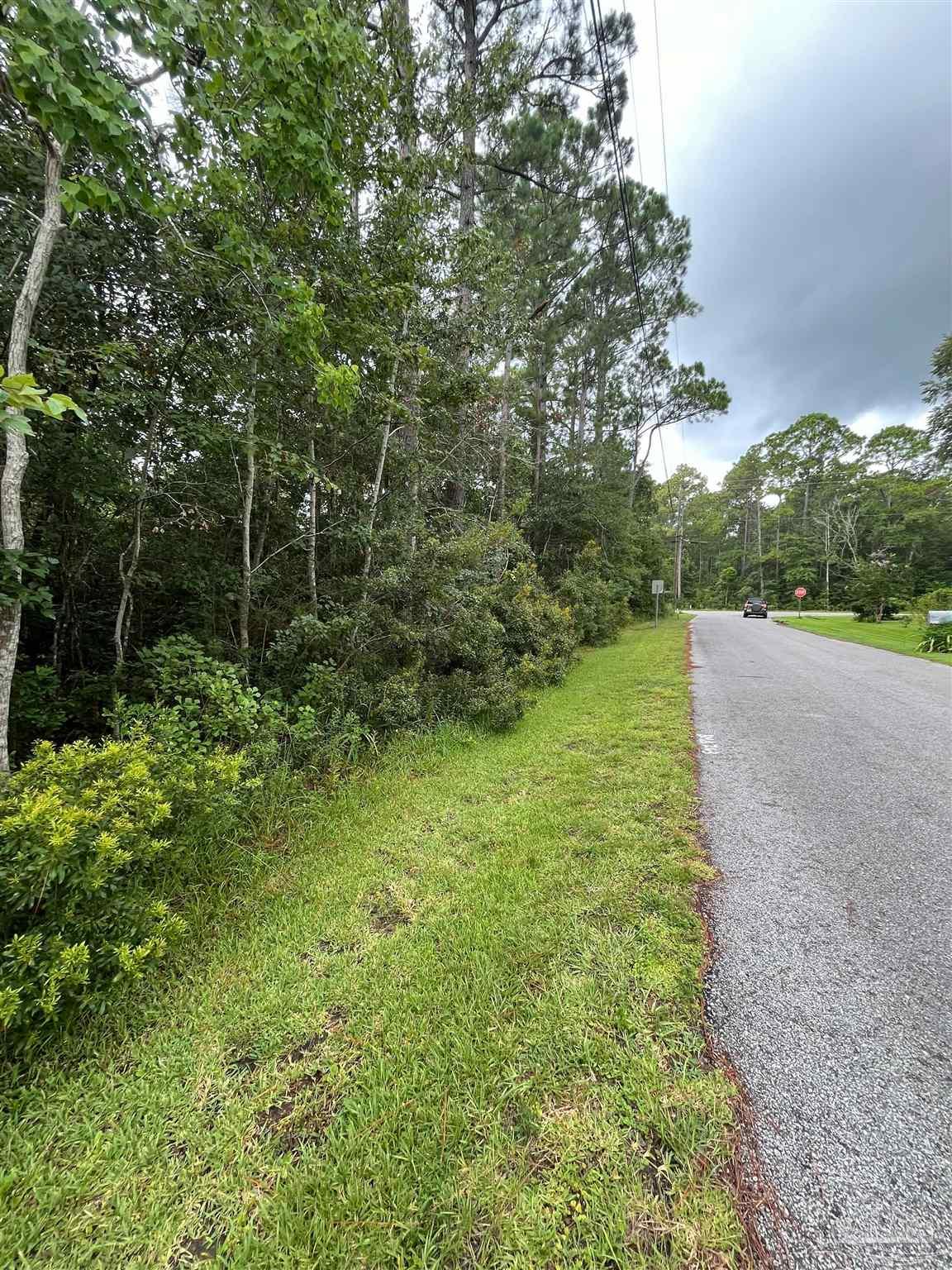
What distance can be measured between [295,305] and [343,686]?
3.17 m

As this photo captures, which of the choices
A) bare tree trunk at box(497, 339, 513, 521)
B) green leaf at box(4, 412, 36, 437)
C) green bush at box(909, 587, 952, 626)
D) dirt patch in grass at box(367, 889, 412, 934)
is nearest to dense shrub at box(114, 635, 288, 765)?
dirt patch in grass at box(367, 889, 412, 934)

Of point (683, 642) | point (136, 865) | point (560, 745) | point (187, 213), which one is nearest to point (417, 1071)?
point (136, 865)

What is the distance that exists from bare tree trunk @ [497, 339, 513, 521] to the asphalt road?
736 centimetres

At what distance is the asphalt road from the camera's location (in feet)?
3.64

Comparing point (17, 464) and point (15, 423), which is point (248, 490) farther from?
point (15, 423)

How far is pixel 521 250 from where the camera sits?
974 cm

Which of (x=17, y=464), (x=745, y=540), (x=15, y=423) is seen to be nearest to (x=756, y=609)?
(x=745, y=540)

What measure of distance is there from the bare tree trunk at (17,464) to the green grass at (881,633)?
546 inches

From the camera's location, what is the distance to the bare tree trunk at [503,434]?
30.5ft

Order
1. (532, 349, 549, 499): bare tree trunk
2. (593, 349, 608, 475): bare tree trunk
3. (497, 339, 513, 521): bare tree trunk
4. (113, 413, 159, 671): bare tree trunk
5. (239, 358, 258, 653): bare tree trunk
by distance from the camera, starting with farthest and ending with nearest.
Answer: (593, 349, 608, 475): bare tree trunk
(532, 349, 549, 499): bare tree trunk
(497, 339, 513, 521): bare tree trunk
(239, 358, 258, 653): bare tree trunk
(113, 413, 159, 671): bare tree trunk

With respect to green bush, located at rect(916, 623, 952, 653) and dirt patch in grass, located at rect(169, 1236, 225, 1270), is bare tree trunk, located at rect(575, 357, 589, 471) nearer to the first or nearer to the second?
green bush, located at rect(916, 623, 952, 653)

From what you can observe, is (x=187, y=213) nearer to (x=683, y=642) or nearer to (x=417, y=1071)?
(x=417, y=1071)

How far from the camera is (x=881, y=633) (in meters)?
15.0

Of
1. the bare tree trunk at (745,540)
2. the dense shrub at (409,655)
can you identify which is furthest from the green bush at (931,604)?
the bare tree trunk at (745,540)
